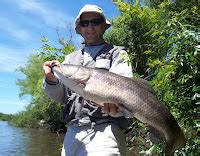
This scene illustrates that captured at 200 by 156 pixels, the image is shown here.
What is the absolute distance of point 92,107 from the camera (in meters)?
3.84

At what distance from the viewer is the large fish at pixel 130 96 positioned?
3.29 m

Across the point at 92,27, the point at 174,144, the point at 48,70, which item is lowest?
the point at 174,144

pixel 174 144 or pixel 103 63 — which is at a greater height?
pixel 103 63

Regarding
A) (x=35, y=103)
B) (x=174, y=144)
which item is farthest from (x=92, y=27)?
(x=35, y=103)

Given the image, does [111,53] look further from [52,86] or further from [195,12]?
[195,12]

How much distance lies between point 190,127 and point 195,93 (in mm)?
495

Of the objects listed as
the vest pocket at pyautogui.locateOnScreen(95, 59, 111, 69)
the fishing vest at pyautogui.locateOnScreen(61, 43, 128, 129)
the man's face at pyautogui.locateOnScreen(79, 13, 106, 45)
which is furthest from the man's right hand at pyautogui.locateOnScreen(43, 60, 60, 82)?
the man's face at pyautogui.locateOnScreen(79, 13, 106, 45)

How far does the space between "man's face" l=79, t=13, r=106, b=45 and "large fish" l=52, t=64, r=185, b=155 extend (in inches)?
25.2

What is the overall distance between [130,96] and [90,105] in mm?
615

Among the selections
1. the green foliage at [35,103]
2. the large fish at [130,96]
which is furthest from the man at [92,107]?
the green foliage at [35,103]

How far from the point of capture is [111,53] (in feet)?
13.1

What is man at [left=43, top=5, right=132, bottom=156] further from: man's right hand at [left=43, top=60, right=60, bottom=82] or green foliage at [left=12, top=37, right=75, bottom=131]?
A: green foliage at [left=12, top=37, right=75, bottom=131]

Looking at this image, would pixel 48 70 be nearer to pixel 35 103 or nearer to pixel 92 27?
pixel 92 27

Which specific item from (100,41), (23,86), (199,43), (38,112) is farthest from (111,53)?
(23,86)
